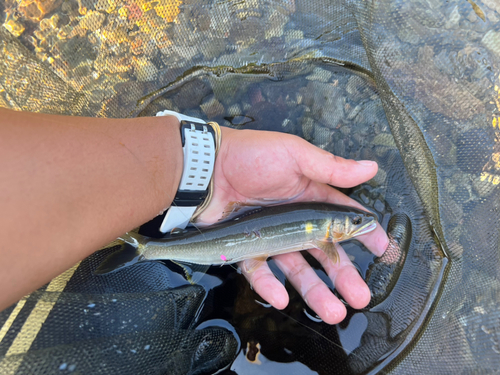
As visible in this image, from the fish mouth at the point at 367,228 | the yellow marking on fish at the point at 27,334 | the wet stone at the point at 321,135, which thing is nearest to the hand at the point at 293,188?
the fish mouth at the point at 367,228

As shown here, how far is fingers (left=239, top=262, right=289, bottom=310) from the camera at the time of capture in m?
2.46

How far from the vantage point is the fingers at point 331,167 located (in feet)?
7.82

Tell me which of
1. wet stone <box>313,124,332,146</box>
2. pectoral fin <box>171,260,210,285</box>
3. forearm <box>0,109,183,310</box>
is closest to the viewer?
forearm <box>0,109,183,310</box>

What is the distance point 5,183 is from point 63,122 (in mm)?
569

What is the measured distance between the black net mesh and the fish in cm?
26

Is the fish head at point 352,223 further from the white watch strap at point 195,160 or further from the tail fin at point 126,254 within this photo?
the tail fin at point 126,254

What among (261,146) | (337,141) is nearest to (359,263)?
(337,141)

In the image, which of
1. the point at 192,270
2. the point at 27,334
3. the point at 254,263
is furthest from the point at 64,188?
the point at 254,263

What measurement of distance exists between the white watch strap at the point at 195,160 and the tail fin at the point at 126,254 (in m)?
0.31

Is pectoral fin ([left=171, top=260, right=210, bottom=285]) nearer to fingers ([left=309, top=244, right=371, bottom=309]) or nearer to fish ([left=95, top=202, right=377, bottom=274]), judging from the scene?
fish ([left=95, top=202, right=377, bottom=274])

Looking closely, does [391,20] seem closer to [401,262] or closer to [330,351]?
[401,262]

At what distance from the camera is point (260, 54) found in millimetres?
2990

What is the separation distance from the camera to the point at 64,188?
5.63ft

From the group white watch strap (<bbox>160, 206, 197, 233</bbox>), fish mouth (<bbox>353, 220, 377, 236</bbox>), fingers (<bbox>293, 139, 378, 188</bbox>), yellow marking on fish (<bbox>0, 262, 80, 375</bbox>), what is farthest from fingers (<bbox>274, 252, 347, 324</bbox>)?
yellow marking on fish (<bbox>0, 262, 80, 375</bbox>)
